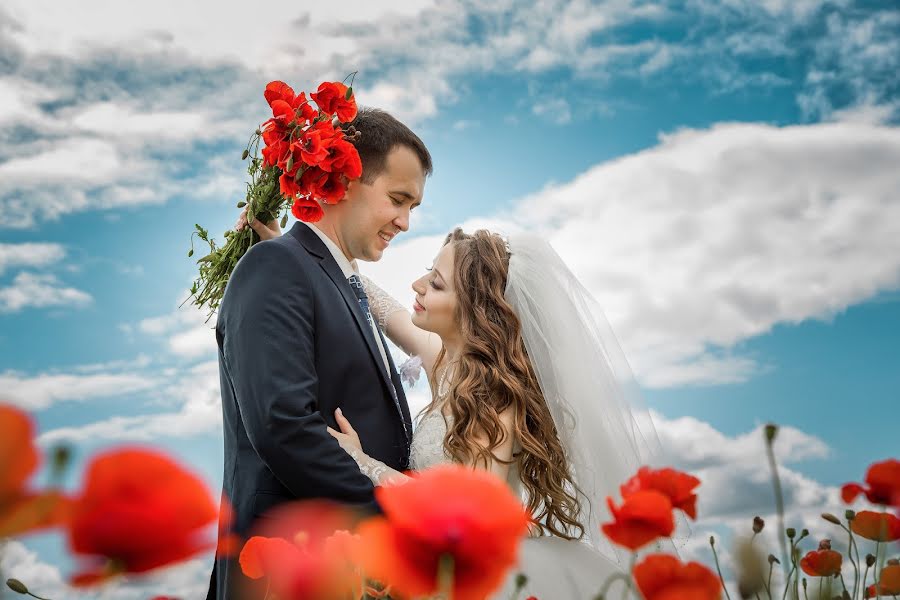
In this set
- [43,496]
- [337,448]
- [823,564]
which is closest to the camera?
[43,496]

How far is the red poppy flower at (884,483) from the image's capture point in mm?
1699

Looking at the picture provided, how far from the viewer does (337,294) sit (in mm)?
3660

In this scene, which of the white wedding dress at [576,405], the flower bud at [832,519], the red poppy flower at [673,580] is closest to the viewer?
the red poppy flower at [673,580]

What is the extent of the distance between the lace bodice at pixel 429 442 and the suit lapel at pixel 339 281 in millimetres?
114

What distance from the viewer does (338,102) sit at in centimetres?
427

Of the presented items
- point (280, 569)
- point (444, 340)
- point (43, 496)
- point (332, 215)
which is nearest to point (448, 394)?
point (444, 340)

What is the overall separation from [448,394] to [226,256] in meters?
1.58

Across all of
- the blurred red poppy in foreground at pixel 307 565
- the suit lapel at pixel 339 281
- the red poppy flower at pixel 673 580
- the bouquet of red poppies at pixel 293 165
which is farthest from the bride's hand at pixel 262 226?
the red poppy flower at pixel 673 580

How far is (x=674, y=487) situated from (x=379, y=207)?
9.69 feet

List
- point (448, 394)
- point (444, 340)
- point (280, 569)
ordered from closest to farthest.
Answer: point (280, 569)
point (448, 394)
point (444, 340)

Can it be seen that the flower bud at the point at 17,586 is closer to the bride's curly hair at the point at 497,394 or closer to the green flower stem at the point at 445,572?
the green flower stem at the point at 445,572

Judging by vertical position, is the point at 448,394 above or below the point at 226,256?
below

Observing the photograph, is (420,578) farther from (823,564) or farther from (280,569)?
(823,564)

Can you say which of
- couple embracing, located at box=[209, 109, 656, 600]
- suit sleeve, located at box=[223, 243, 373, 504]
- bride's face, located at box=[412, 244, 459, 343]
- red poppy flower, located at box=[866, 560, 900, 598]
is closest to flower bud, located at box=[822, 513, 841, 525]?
red poppy flower, located at box=[866, 560, 900, 598]
